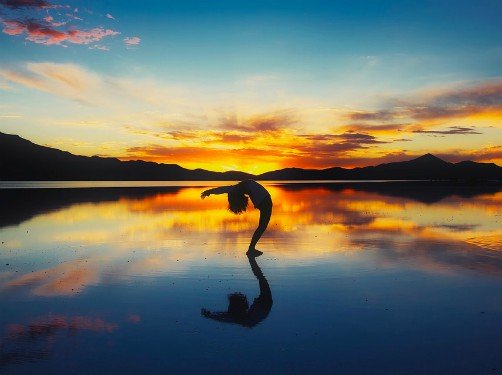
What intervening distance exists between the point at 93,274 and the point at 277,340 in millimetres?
7015

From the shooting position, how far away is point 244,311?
8984mm

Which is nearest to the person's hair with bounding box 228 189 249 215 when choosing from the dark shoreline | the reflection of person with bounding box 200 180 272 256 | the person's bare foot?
the reflection of person with bounding box 200 180 272 256

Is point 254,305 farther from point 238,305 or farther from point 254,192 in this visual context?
point 254,192

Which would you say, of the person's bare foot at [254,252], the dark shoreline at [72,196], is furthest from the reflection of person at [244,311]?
the dark shoreline at [72,196]

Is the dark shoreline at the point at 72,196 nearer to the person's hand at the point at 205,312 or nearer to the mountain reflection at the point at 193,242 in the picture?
the mountain reflection at the point at 193,242

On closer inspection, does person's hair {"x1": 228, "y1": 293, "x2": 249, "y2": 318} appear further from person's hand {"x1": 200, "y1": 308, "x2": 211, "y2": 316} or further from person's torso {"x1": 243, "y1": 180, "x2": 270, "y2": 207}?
person's torso {"x1": 243, "y1": 180, "x2": 270, "y2": 207}

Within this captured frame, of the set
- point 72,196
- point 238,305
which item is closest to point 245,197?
point 238,305

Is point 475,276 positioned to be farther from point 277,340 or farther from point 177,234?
point 177,234

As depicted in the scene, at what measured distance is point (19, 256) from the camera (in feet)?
49.0

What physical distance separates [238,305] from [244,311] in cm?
41

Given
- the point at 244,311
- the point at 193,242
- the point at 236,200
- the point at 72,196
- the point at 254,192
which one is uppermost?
the point at 254,192

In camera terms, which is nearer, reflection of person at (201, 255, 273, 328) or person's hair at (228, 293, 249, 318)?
reflection of person at (201, 255, 273, 328)

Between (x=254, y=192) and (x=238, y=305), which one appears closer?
(x=238, y=305)

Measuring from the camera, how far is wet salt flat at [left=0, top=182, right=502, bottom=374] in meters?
6.66
